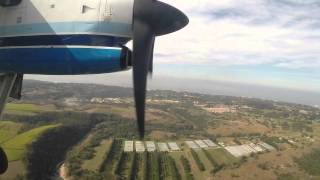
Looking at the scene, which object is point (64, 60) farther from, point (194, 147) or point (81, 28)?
point (194, 147)

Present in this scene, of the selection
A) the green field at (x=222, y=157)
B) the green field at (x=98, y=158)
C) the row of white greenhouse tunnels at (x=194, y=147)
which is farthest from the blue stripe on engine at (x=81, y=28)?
the green field at (x=222, y=157)

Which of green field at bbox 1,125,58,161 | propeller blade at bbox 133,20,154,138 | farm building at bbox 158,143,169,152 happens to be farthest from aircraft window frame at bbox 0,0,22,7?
farm building at bbox 158,143,169,152

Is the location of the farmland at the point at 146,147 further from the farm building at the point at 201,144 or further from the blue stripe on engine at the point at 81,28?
the blue stripe on engine at the point at 81,28

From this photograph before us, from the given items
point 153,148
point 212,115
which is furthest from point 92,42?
point 212,115

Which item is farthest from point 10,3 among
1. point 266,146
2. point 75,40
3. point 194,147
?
point 266,146

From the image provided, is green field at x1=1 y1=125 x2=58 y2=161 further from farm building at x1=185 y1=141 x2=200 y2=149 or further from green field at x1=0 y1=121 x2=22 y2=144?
farm building at x1=185 y1=141 x2=200 y2=149

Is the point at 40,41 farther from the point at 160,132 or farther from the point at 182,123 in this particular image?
the point at 182,123
